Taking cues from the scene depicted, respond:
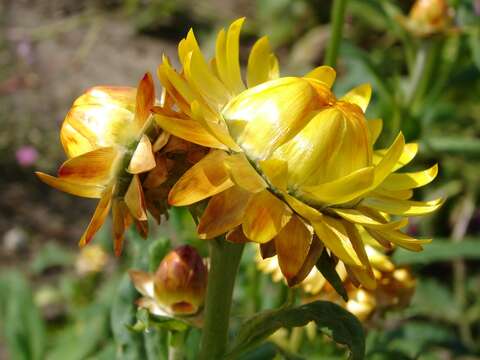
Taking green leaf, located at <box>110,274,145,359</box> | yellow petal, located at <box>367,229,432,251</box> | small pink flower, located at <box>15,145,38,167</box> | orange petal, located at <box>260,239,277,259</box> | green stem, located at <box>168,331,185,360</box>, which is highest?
orange petal, located at <box>260,239,277,259</box>

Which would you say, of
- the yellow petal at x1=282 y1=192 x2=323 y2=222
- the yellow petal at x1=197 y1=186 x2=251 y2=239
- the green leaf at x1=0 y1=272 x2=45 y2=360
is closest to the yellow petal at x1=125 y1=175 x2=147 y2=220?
the yellow petal at x1=197 y1=186 x2=251 y2=239

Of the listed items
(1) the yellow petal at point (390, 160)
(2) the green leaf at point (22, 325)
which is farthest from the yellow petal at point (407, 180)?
(2) the green leaf at point (22, 325)

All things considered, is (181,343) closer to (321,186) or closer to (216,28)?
(321,186)

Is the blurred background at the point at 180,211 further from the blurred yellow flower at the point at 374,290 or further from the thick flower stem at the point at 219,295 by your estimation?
the thick flower stem at the point at 219,295

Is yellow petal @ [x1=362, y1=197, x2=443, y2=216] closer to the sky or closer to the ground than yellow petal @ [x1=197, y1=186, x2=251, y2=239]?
closer to the ground

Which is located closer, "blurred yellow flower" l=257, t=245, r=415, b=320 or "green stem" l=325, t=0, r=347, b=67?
"blurred yellow flower" l=257, t=245, r=415, b=320

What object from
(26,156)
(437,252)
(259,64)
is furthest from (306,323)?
(26,156)

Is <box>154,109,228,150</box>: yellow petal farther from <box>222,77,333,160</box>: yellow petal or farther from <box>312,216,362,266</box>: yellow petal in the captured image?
<box>312,216,362,266</box>: yellow petal
